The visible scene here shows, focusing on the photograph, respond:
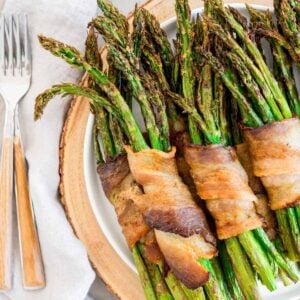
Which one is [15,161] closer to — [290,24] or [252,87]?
[252,87]

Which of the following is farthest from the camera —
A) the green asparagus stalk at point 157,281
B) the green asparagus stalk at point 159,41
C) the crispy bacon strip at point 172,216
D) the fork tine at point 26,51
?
the fork tine at point 26,51

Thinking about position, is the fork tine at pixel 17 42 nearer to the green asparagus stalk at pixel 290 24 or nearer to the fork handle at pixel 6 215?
the fork handle at pixel 6 215

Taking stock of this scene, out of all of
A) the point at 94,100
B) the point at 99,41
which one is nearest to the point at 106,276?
the point at 94,100

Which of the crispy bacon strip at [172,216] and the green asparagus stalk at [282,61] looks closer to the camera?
the crispy bacon strip at [172,216]

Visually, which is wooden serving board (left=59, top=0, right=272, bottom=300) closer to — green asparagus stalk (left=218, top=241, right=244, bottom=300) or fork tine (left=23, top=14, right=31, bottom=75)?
fork tine (left=23, top=14, right=31, bottom=75)

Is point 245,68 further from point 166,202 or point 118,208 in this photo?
point 118,208

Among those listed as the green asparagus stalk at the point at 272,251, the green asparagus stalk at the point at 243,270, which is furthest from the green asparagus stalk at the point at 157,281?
the green asparagus stalk at the point at 272,251

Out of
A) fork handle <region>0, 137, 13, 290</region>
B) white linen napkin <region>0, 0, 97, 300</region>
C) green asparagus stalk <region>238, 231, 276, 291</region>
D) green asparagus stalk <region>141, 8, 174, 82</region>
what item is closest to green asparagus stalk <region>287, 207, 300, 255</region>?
green asparagus stalk <region>238, 231, 276, 291</region>
